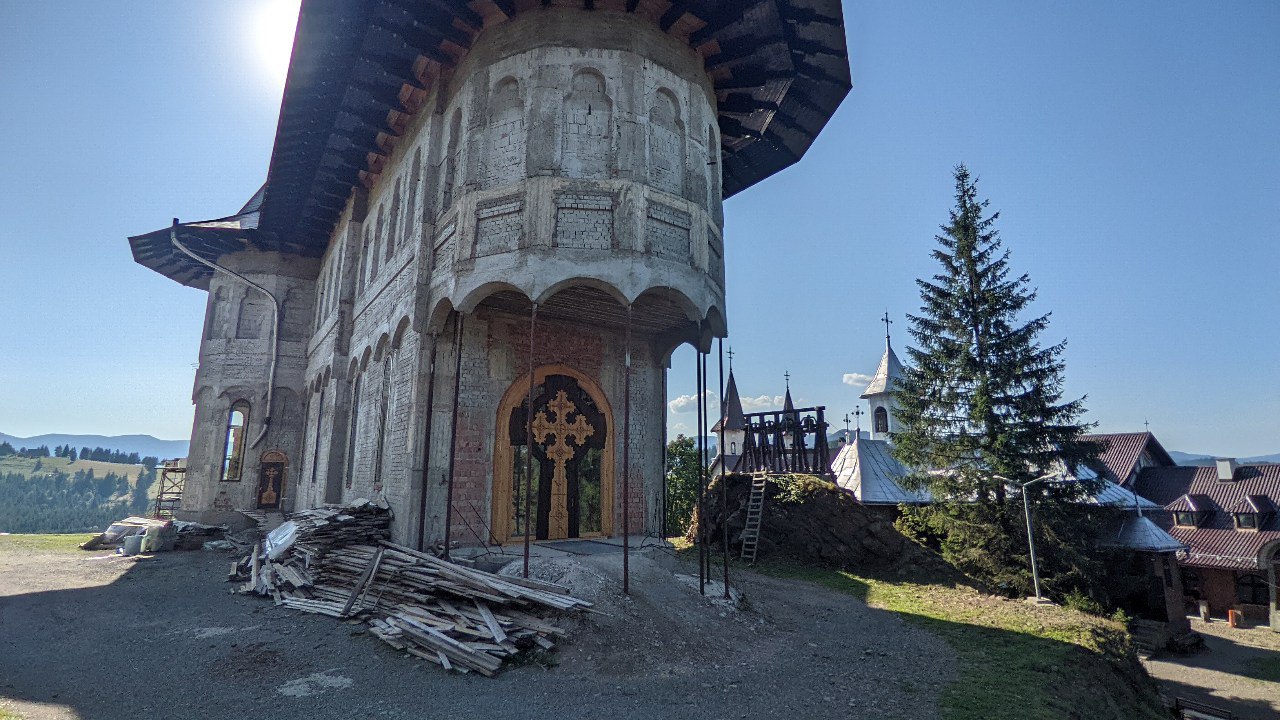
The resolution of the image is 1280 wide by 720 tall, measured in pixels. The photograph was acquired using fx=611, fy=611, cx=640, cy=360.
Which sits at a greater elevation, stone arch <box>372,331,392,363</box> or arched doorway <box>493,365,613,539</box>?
stone arch <box>372,331,392,363</box>

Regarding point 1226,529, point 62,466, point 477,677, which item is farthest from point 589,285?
point 62,466

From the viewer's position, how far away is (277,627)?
801 cm

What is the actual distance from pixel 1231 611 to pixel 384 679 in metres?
33.4

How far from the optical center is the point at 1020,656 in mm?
8664

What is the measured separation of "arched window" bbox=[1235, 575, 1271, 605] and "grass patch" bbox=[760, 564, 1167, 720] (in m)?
20.5

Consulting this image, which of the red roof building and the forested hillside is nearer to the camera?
the red roof building

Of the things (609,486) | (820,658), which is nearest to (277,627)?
(609,486)

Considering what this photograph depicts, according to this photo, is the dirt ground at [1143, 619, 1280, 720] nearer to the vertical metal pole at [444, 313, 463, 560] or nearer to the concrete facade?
the concrete facade

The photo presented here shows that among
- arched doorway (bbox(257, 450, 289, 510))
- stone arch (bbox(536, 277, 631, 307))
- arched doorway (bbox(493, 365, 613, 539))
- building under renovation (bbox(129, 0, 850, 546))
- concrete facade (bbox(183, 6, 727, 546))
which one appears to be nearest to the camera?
stone arch (bbox(536, 277, 631, 307))

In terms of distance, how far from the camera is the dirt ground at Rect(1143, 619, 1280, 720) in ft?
47.4

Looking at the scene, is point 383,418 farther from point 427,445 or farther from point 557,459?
point 557,459

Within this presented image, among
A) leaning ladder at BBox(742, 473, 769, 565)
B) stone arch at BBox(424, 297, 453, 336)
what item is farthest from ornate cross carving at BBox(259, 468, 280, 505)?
leaning ladder at BBox(742, 473, 769, 565)

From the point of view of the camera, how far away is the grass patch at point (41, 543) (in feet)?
58.3

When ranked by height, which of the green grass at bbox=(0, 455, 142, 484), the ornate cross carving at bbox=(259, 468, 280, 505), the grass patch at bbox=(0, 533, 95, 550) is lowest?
the grass patch at bbox=(0, 533, 95, 550)
